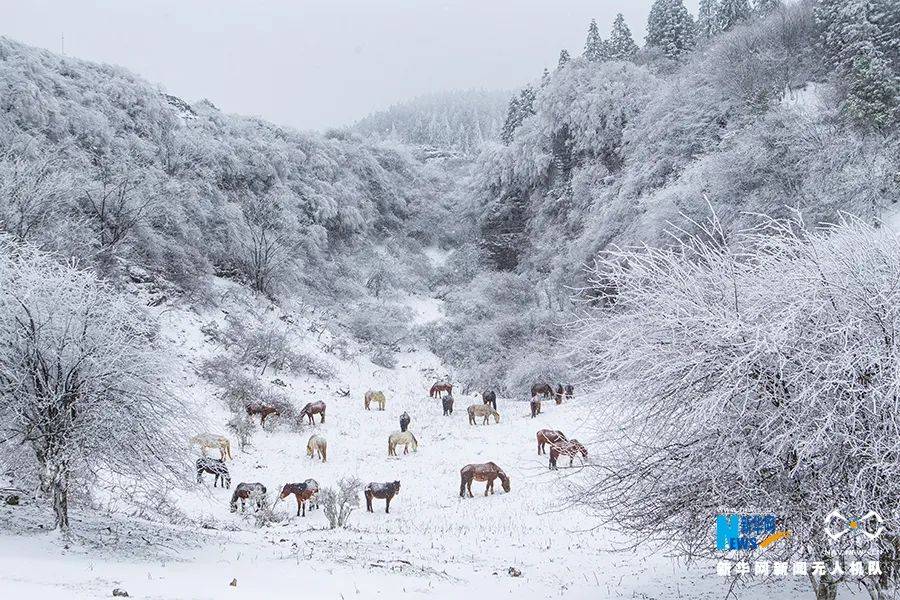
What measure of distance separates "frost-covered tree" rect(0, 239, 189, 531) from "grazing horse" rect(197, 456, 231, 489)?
666 cm

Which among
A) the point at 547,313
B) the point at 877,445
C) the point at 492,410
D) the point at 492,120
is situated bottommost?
the point at 877,445

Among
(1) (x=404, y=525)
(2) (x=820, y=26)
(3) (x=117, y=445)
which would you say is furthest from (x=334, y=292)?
(2) (x=820, y=26)

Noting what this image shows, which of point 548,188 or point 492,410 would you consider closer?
point 492,410

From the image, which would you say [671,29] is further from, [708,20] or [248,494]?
[248,494]

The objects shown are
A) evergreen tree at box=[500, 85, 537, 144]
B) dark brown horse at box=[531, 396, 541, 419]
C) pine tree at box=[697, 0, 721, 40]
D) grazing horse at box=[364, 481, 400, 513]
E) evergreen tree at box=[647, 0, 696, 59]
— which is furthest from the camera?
evergreen tree at box=[500, 85, 537, 144]

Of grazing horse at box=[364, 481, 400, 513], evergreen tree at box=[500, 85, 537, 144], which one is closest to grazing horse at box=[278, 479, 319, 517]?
grazing horse at box=[364, 481, 400, 513]

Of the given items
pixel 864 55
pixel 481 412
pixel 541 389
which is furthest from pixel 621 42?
pixel 481 412

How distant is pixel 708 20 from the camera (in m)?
58.0

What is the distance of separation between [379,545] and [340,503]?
2.67m

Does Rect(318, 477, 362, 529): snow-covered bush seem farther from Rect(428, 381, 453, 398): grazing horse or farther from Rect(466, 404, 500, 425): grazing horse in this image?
Rect(428, 381, 453, 398): grazing horse

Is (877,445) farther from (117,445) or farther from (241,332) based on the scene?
(241,332)

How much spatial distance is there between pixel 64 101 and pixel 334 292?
65.6ft

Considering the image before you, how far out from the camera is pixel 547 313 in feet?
119

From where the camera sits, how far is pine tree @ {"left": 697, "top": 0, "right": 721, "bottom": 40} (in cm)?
5259
